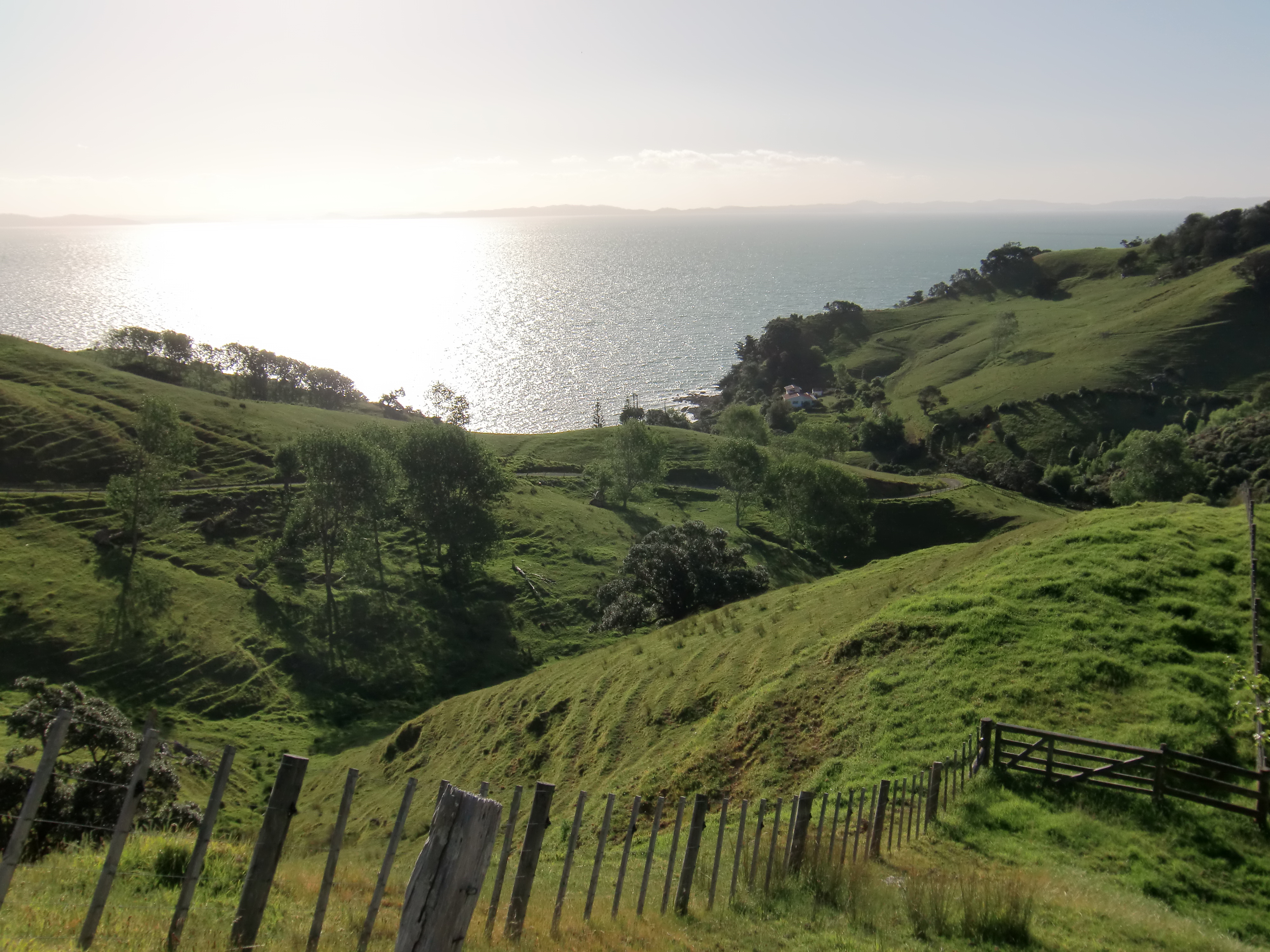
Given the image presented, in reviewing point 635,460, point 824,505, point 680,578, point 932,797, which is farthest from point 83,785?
point 635,460

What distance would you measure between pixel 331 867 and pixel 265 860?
0.88m

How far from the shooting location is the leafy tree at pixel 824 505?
84500mm

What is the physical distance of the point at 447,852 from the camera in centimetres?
565

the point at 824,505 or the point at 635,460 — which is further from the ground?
the point at 824,505

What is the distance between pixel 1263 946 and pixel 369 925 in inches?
585

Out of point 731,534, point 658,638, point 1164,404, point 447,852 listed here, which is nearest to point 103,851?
point 447,852

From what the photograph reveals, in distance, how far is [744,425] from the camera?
125 m

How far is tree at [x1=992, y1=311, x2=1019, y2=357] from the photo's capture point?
16925 centimetres

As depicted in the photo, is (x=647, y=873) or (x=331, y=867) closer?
(x=331, y=867)

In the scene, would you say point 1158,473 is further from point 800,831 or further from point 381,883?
point 381,883

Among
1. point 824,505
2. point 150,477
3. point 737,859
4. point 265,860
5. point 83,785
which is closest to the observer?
point 265,860

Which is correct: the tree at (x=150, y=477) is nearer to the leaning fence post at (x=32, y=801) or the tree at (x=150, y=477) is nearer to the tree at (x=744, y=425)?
the leaning fence post at (x=32, y=801)

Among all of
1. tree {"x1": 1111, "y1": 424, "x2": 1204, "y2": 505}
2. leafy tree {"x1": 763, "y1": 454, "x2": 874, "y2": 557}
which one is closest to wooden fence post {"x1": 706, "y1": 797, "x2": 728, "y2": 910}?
leafy tree {"x1": 763, "y1": 454, "x2": 874, "y2": 557}

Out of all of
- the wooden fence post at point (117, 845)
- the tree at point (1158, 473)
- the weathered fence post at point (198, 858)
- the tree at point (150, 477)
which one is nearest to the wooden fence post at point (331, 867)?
the weathered fence post at point (198, 858)
